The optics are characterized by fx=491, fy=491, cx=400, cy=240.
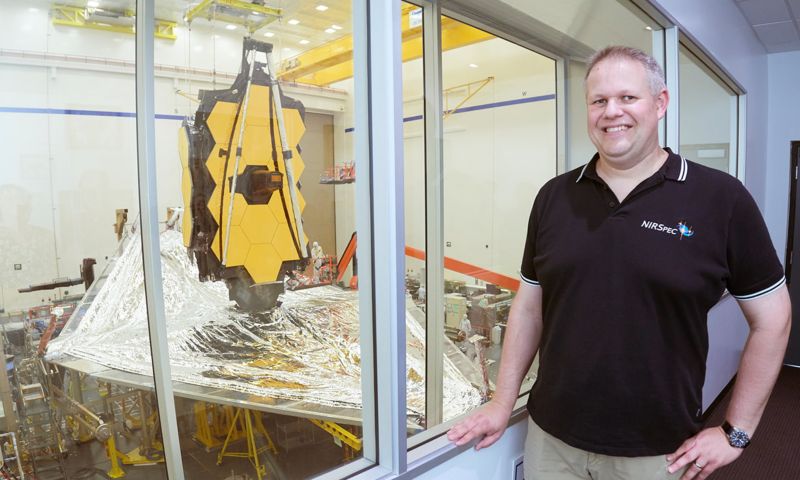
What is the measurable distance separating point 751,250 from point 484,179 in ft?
5.87

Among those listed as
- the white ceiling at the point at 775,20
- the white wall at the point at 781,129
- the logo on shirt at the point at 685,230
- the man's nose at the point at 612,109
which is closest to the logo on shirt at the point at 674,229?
the logo on shirt at the point at 685,230

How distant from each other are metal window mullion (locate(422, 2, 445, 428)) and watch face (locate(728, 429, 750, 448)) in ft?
4.05

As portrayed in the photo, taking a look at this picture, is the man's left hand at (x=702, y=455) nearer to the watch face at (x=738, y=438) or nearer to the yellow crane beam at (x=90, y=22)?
the watch face at (x=738, y=438)

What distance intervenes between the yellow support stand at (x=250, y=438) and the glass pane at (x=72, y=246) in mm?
308

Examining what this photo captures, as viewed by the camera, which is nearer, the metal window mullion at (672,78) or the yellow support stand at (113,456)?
the yellow support stand at (113,456)

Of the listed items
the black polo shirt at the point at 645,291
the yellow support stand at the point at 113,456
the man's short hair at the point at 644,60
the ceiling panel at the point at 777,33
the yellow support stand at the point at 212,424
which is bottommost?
the yellow support stand at the point at 113,456

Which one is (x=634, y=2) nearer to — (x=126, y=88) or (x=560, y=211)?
(x=560, y=211)

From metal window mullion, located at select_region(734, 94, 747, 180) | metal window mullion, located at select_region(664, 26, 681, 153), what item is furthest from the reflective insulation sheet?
metal window mullion, located at select_region(734, 94, 747, 180)

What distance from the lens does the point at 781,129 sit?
5031 mm

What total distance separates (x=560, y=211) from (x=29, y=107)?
74.9 inches

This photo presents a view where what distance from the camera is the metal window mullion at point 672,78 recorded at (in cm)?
242

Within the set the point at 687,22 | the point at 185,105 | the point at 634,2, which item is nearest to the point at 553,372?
the point at 185,105

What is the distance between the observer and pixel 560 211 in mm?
1293

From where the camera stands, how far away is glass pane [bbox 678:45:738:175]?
3.39 metres
